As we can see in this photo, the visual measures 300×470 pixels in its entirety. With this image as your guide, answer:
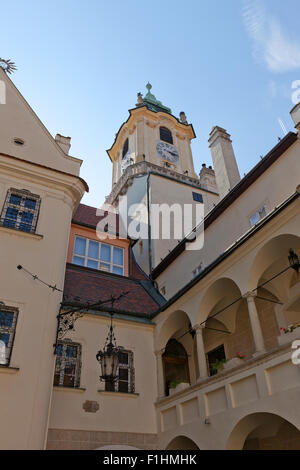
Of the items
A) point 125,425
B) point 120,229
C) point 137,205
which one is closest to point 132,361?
point 125,425

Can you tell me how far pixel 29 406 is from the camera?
987 cm

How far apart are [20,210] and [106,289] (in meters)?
4.85

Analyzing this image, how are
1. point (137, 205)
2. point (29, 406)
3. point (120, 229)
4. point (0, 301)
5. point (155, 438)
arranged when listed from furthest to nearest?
point (137, 205) → point (120, 229) → point (155, 438) → point (0, 301) → point (29, 406)

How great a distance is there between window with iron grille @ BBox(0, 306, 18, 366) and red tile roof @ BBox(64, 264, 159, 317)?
2.90 m

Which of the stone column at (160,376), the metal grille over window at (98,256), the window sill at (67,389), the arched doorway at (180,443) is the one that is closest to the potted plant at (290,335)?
the arched doorway at (180,443)

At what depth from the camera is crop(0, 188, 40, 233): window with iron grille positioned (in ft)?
42.1

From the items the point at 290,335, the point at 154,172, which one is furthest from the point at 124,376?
the point at 154,172

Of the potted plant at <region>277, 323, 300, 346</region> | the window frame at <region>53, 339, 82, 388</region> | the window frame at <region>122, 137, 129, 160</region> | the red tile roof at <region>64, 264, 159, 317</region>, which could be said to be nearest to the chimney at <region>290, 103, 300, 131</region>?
the potted plant at <region>277, 323, 300, 346</region>

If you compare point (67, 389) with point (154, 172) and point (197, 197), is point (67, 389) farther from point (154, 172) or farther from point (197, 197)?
point (197, 197)

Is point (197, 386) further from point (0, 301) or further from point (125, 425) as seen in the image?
point (0, 301)

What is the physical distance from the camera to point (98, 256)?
17.6m

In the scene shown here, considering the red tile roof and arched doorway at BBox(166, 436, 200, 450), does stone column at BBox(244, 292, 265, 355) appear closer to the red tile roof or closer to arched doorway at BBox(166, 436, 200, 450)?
arched doorway at BBox(166, 436, 200, 450)

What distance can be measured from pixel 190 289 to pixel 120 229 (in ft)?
25.7
